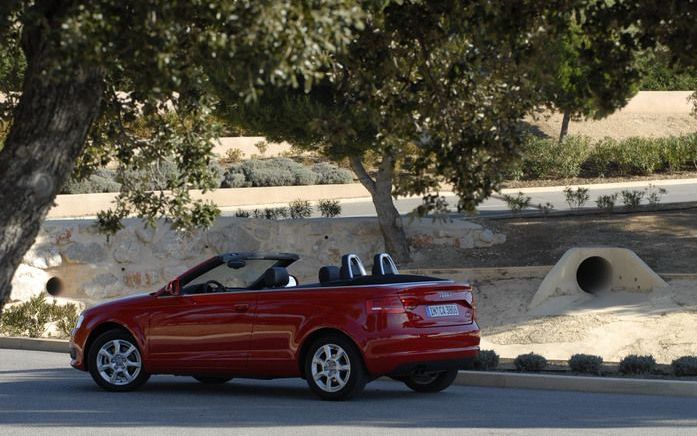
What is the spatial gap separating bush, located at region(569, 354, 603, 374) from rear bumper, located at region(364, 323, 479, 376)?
2493 millimetres

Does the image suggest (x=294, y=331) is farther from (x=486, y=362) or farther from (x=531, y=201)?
(x=531, y=201)

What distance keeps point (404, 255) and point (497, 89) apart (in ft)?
47.5

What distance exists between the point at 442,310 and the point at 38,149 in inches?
243

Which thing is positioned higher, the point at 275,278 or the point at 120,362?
the point at 275,278

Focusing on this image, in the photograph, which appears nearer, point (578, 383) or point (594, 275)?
point (578, 383)

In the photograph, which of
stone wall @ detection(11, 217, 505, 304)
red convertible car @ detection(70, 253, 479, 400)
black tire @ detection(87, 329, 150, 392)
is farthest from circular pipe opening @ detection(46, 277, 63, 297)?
black tire @ detection(87, 329, 150, 392)

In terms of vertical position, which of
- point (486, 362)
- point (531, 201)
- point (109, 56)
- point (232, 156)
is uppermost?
point (232, 156)

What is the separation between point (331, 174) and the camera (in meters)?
39.6

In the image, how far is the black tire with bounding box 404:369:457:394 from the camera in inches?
537

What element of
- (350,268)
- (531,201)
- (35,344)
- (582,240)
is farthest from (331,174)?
(350,268)

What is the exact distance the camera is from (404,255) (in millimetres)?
24219

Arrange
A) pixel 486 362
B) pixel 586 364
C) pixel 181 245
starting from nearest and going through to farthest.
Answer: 1. pixel 586 364
2. pixel 486 362
3. pixel 181 245

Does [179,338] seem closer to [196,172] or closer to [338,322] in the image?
[338,322]

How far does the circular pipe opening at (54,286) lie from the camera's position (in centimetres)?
2431
